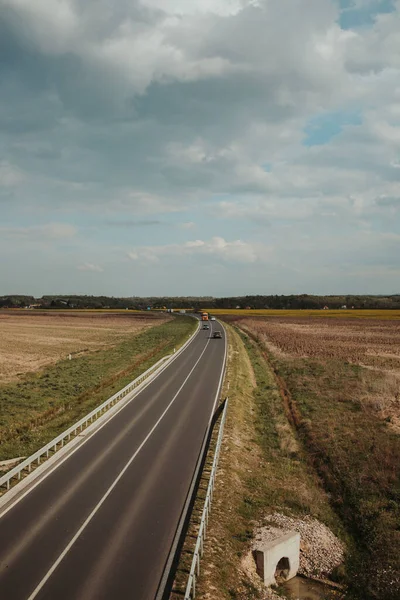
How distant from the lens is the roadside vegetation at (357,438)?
14.4m

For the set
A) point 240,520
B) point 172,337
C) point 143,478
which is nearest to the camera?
point 240,520

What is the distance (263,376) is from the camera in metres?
42.5

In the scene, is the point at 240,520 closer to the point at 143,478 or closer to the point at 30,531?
the point at 143,478

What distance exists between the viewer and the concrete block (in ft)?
43.0

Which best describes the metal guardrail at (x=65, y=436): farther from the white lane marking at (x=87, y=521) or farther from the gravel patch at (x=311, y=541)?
the gravel patch at (x=311, y=541)

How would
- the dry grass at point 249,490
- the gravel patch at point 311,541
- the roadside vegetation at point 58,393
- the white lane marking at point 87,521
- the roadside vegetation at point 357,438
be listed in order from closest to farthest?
the white lane marking at point 87,521 → the dry grass at point 249,490 → the gravel patch at point 311,541 → the roadside vegetation at point 357,438 → the roadside vegetation at point 58,393

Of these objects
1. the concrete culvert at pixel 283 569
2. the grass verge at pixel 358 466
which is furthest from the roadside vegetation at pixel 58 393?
the grass verge at pixel 358 466

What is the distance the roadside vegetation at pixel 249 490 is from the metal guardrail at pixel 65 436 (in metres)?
8.14

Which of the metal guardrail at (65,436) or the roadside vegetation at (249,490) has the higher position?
the metal guardrail at (65,436)

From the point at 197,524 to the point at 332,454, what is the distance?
10405 mm

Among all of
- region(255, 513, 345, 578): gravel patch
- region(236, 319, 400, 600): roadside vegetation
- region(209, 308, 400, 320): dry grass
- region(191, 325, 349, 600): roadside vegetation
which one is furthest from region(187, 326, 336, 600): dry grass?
region(209, 308, 400, 320): dry grass

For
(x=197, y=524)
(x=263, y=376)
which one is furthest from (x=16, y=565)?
(x=263, y=376)

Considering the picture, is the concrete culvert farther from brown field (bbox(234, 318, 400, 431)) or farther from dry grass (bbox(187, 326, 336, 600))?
brown field (bbox(234, 318, 400, 431))

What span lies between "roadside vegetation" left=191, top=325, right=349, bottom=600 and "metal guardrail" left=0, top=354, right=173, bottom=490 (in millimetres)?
8137
